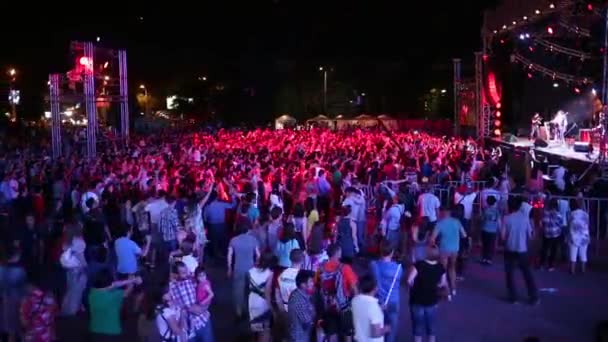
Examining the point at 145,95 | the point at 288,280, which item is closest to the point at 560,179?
the point at 288,280

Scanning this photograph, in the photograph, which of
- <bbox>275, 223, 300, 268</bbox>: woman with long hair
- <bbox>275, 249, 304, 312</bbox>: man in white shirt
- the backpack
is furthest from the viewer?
<bbox>275, 223, 300, 268</bbox>: woman with long hair

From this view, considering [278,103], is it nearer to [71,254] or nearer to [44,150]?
[44,150]

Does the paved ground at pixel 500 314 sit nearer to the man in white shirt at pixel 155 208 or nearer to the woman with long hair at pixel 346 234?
the woman with long hair at pixel 346 234

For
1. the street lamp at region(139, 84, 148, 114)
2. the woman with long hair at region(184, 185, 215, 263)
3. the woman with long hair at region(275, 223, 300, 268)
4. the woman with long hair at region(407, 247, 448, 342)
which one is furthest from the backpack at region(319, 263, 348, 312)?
the street lamp at region(139, 84, 148, 114)

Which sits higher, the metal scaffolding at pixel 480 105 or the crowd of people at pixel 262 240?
the metal scaffolding at pixel 480 105

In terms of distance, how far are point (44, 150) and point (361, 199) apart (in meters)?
20.4

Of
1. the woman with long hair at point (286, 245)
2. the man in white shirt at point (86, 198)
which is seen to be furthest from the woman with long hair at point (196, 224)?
the woman with long hair at point (286, 245)

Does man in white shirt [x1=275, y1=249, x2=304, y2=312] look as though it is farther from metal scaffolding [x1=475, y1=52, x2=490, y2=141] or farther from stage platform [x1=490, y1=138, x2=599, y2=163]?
metal scaffolding [x1=475, y1=52, x2=490, y2=141]

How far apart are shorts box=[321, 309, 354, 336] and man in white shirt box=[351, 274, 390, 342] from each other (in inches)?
25.1

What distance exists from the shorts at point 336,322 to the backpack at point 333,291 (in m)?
0.07

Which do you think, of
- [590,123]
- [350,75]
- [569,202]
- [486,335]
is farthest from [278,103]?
[486,335]

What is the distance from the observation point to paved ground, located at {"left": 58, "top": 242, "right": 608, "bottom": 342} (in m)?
8.55

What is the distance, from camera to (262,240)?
9812 millimetres

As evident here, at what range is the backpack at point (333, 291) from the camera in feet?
23.7
